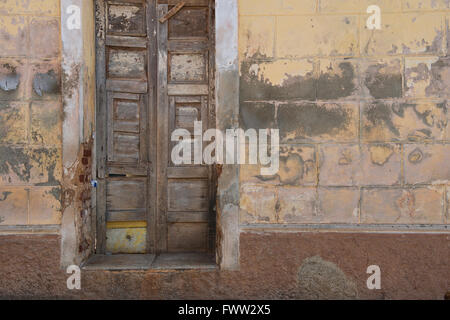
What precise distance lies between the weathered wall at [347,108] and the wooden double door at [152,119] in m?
0.52

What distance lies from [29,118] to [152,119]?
39.3 inches

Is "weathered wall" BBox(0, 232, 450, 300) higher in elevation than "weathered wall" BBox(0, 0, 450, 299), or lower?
lower

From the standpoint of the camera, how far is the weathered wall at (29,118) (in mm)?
2852

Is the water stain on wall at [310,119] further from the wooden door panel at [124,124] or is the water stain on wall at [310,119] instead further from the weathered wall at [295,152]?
the wooden door panel at [124,124]

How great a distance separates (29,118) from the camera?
2869 millimetres

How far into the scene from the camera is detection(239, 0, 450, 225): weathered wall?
2828 mm

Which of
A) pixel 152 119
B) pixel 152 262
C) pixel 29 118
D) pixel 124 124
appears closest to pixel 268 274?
pixel 152 262

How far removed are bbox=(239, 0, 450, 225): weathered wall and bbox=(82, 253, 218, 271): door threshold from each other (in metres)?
0.53

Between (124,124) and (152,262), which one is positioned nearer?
(152,262)

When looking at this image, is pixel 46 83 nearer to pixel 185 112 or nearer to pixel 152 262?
pixel 185 112

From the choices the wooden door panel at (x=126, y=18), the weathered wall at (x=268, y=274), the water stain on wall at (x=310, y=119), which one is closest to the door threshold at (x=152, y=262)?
the weathered wall at (x=268, y=274)

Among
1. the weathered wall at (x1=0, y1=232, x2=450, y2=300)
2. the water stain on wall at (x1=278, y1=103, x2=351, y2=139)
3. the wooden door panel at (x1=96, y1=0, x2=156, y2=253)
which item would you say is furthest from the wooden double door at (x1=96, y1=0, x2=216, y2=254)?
the water stain on wall at (x1=278, y1=103, x2=351, y2=139)

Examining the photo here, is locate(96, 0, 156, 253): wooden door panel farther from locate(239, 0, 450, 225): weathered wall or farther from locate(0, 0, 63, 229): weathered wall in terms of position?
locate(239, 0, 450, 225): weathered wall

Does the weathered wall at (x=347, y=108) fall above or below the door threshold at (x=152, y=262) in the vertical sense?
above
